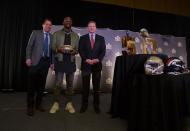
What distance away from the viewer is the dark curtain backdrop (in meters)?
6.48

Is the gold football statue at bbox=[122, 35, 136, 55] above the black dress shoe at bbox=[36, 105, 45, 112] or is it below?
above

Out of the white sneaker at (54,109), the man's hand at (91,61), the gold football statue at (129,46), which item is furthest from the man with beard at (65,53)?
the gold football statue at (129,46)

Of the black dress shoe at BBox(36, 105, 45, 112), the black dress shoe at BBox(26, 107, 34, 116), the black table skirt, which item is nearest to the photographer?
the black table skirt

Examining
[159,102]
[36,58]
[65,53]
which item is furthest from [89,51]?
[159,102]

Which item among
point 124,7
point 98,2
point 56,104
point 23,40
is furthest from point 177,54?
point 56,104

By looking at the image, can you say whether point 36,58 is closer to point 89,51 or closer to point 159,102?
point 89,51

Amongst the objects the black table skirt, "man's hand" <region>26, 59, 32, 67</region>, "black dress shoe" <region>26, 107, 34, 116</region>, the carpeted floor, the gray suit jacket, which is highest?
the gray suit jacket

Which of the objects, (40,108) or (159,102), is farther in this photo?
(40,108)

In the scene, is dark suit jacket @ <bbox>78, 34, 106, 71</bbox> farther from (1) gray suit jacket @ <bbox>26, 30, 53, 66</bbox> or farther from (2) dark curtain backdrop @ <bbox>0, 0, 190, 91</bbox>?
(2) dark curtain backdrop @ <bbox>0, 0, 190, 91</bbox>

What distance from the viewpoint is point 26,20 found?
6656 millimetres

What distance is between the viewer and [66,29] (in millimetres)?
4000

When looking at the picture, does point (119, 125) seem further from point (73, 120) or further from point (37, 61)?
point (37, 61)

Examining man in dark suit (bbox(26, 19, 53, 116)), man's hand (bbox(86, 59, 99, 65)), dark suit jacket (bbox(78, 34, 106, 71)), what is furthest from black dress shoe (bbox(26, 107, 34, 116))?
man's hand (bbox(86, 59, 99, 65))

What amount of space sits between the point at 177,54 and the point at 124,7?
7.02 ft
